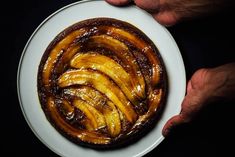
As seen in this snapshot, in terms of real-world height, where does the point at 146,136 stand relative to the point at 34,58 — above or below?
below

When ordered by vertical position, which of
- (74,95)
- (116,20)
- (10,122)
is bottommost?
(10,122)

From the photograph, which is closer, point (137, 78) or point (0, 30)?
point (137, 78)

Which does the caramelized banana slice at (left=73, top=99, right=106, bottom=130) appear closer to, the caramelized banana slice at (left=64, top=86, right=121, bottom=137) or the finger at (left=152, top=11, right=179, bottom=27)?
the caramelized banana slice at (left=64, top=86, right=121, bottom=137)

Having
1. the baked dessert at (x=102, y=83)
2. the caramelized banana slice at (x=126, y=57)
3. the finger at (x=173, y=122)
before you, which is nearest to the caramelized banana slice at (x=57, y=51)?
the baked dessert at (x=102, y=83)

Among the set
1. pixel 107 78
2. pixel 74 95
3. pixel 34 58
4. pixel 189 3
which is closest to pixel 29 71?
pixel 34 58

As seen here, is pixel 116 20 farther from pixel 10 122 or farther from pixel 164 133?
pixel 10 122

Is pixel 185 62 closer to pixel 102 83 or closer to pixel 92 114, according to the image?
pixel 102 83
